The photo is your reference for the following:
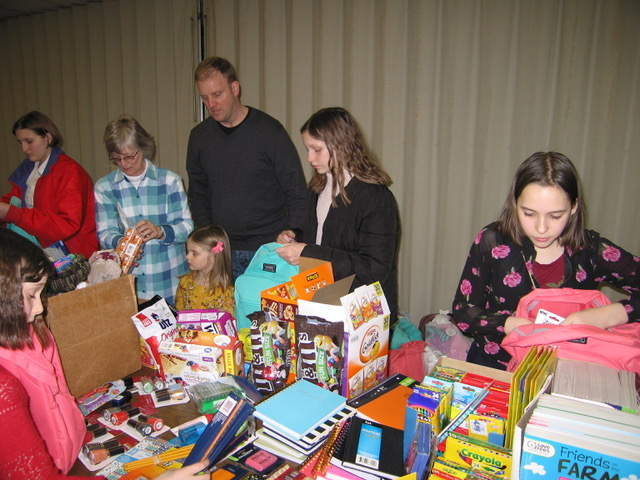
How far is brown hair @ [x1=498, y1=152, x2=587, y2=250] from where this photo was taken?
52.9 inches

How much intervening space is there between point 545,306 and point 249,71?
322cm

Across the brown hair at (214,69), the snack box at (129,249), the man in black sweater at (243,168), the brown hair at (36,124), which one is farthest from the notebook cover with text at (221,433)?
the brown hair at (36,124)

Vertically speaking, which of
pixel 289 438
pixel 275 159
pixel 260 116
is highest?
pixel 260 116

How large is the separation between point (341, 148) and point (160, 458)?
129 cm

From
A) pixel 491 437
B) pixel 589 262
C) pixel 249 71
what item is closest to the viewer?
pixel 491 437

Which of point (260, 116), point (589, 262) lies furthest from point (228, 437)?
point (260, 116)

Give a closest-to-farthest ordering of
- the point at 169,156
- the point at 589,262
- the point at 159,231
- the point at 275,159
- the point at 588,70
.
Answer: the point at 589,262 → the point at 159,231 → the point at 275,159 → the point at 588,70 → the point at 169,156

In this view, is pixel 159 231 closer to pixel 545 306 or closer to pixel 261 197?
pixel 261 197

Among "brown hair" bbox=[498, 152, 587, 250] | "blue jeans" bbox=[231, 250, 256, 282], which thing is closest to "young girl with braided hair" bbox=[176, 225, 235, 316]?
"blue jeans" bbox=[231, 250, 256, 282]

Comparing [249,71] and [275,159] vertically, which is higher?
[249,71]

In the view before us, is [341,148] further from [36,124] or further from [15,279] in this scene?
[36,124]

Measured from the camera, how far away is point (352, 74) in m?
3.34

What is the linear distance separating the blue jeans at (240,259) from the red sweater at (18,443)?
1.64 meters

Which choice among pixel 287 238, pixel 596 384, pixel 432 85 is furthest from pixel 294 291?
pixel 432 85
